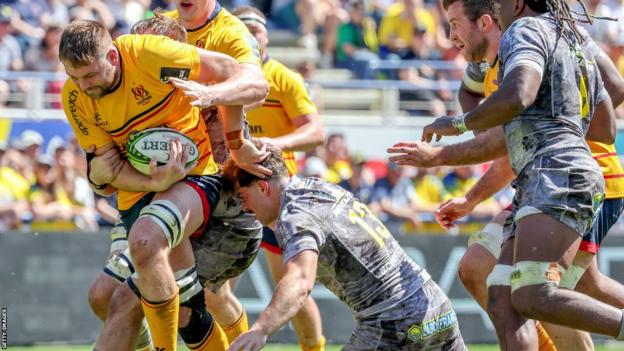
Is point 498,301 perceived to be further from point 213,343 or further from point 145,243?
point 145,243

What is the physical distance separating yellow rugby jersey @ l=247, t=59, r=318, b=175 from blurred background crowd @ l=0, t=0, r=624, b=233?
352cm

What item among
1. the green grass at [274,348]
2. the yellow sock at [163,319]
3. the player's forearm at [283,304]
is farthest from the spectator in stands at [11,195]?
the player's forearm at [283,304]

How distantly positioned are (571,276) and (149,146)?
2.38 metres

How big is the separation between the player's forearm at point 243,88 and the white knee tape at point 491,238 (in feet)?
4.87

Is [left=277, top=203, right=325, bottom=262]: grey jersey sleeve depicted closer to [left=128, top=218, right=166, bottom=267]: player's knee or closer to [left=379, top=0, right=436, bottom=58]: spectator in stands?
[left=128, top=218, right=166, bottom=267]: player's knee

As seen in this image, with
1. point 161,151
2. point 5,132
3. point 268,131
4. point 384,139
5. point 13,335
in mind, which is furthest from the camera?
point 384,139

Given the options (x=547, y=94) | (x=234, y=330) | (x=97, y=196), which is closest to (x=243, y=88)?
(x=547, y=94)

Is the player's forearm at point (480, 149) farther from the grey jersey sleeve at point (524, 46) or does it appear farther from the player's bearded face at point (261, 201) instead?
the player's bearded face at point (261, 201)

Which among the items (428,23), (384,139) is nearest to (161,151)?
(384,139)

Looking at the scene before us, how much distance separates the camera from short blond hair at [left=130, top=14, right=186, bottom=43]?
6.73m

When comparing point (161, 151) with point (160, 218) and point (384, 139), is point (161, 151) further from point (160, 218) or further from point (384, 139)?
point (384, 139)

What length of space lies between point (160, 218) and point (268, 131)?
2611mm

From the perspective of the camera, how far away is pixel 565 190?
5508 mm

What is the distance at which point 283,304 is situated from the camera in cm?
499
